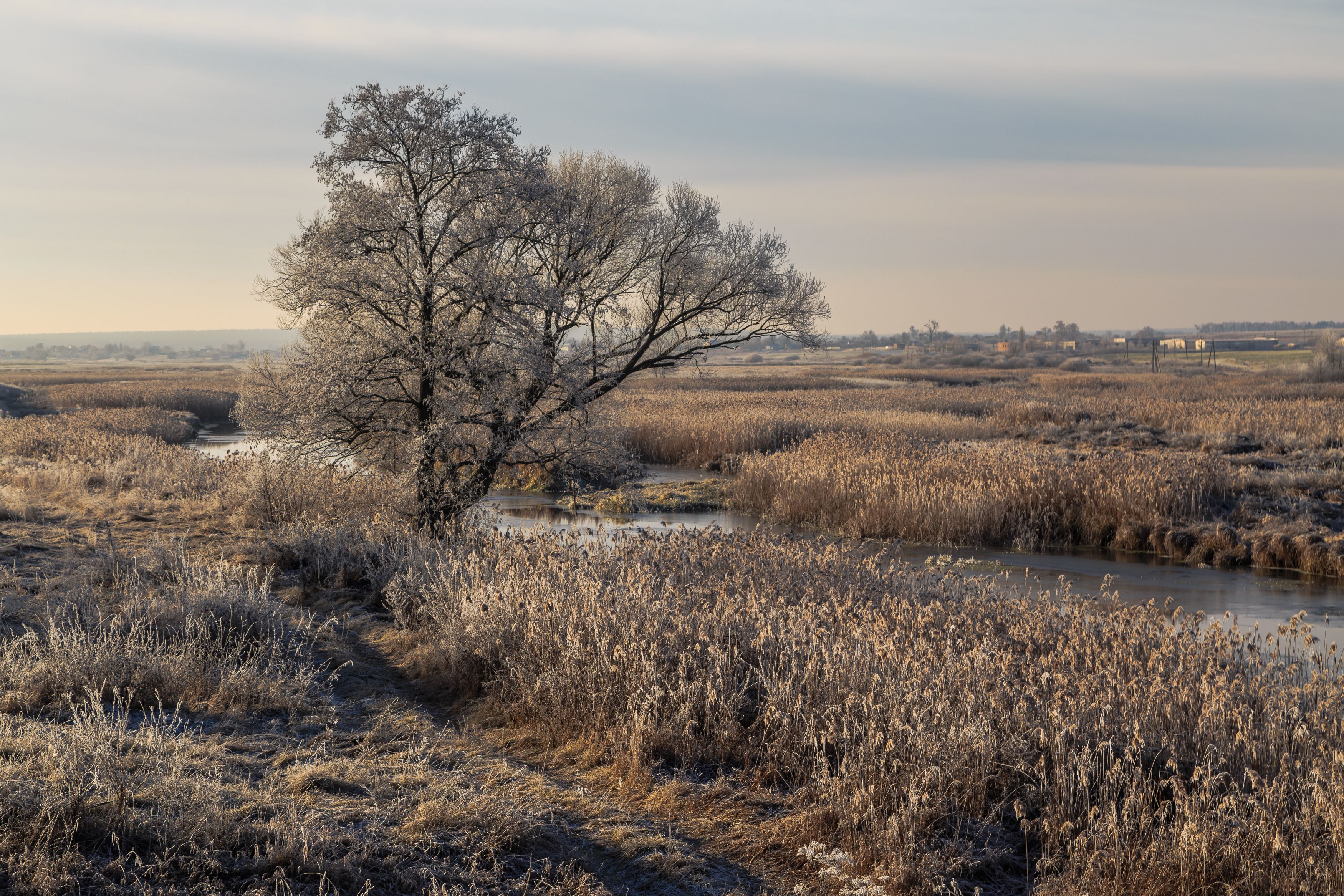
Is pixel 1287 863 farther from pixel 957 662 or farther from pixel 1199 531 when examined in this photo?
pixel 1199 531

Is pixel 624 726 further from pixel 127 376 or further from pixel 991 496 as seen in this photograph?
pixel 127 376

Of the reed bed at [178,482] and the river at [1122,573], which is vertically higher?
the reed bed at [178,482]

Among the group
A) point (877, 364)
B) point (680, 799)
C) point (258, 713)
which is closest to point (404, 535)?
point (258, 713)

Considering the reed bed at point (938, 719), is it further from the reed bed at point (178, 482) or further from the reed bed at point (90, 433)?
the reed bed at point (90, 433)

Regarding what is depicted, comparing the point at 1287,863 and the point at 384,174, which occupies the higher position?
the point at 384,174

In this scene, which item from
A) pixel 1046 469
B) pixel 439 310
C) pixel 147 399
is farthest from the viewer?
pixel 147 399

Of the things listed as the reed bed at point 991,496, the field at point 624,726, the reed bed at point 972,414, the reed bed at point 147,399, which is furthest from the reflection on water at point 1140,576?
the reed bed at point 147,399

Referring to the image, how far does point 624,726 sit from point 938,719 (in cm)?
223

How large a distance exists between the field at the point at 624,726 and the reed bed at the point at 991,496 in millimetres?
4149

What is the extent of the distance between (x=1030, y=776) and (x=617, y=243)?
12.3 m

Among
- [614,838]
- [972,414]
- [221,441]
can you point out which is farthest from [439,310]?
[972,414]

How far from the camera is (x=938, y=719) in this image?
236 inches

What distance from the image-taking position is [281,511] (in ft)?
53.1

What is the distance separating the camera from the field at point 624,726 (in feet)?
16.0
